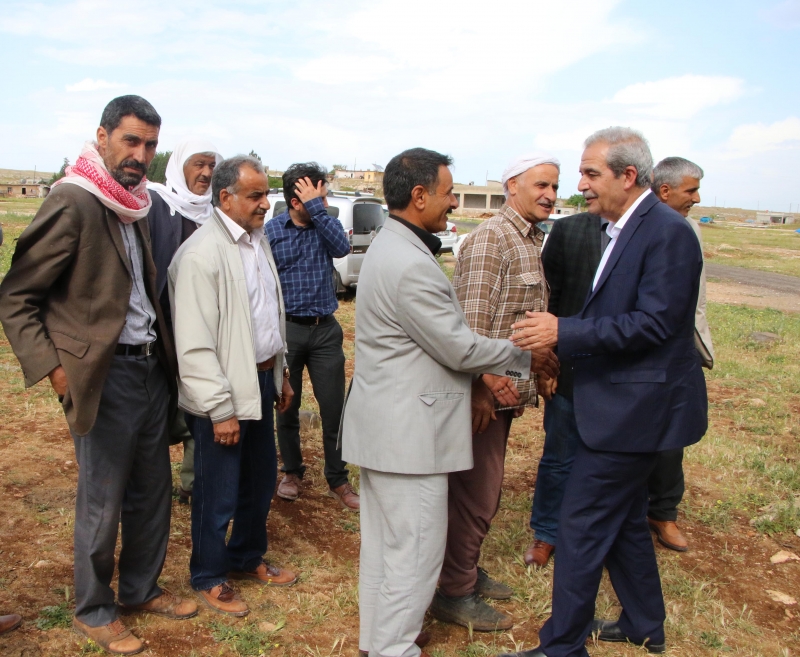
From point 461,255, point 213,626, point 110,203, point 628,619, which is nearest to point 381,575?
point 213,626

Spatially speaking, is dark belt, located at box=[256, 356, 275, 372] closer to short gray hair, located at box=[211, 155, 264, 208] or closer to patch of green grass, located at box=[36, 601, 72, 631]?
short gray hair, located at box=[211, 155, 264, 208]

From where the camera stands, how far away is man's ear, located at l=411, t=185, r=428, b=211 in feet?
8.84

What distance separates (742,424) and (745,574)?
8.65 feet

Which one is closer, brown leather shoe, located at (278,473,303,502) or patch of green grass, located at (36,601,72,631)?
patch of green grass, located at (36,601,72,631)

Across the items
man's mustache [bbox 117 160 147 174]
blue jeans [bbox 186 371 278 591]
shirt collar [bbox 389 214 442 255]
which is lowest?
blue jeans [bbox 186 371 278 591]

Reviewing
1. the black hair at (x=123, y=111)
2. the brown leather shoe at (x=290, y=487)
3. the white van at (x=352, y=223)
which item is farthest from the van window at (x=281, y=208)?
the black hair at (x=123, y=111)

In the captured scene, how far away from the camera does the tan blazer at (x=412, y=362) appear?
8.47 ft

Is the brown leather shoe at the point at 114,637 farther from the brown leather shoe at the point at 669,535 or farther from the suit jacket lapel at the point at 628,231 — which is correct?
the brown leather shoe at the point at 669,535

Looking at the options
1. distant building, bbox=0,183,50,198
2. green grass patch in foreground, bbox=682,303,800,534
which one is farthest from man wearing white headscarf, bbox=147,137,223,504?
distant building, bbox=0,183,50,198

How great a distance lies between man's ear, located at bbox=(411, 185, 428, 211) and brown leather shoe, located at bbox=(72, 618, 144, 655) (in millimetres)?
2082

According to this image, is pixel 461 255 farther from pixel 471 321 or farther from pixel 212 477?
pixel 212 477

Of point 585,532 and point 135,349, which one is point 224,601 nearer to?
point 135,349

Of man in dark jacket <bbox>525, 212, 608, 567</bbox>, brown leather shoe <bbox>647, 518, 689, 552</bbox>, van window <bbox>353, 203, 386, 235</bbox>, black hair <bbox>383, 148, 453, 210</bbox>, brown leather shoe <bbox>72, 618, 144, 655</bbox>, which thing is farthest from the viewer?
van window <bbox>353, 203, 386, 235</bbox>

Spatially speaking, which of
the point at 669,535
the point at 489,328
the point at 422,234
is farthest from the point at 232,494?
the point at 669,535
